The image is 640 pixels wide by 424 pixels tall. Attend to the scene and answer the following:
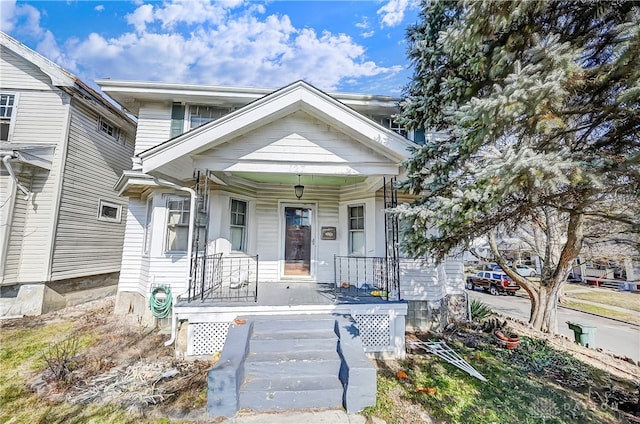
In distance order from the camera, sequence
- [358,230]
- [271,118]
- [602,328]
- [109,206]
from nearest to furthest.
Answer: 1. [271,118]
2. [358,230]
3. [109,206]
4. [602,328]

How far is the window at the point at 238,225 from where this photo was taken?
725cm

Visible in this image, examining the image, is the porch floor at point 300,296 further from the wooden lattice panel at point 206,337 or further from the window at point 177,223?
the window at point 177,223

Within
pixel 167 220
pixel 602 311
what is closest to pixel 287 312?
pixel 167 220

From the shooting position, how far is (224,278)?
7.03 meters

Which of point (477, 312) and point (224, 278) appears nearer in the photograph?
point (224, 278)

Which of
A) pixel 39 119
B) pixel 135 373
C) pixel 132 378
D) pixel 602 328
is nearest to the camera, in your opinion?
pixel 132 378

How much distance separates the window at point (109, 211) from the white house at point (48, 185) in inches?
1.8

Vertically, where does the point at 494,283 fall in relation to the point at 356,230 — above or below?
below

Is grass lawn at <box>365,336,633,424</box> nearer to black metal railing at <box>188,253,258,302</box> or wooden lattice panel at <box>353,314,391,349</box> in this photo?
wooden lattice panel at <box>353,314,391,349</box>

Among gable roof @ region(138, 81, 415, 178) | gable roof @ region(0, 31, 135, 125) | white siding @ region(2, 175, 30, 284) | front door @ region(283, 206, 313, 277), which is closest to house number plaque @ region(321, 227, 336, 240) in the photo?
front door @ region(283, 206, 313, 277)

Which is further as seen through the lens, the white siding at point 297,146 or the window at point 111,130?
the window at point 111,130

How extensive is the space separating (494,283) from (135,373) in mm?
21983

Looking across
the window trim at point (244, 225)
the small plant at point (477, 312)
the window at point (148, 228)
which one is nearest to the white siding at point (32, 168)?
the window at point (148, 228)

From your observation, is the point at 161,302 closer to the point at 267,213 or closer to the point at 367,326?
the point at 267,213
